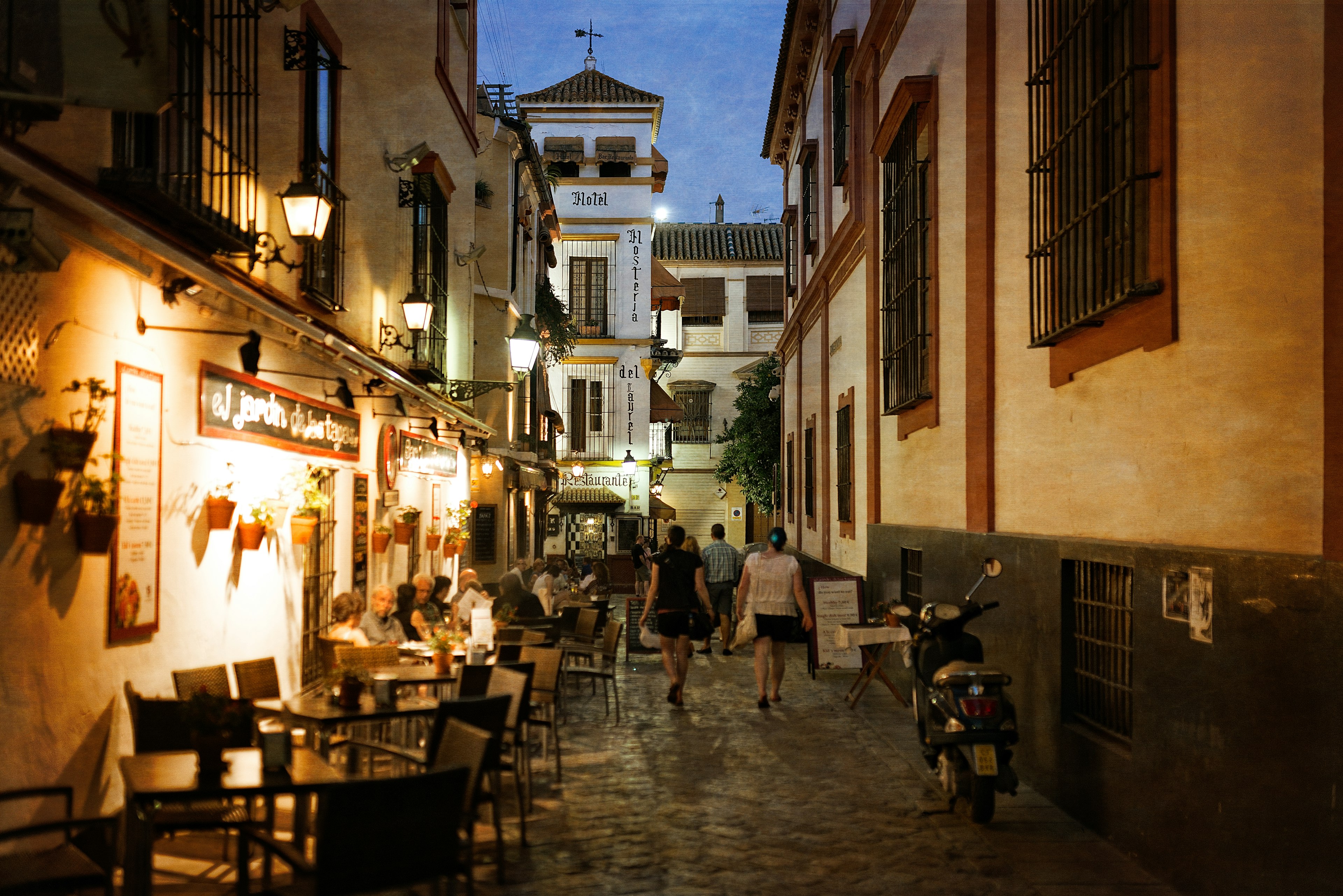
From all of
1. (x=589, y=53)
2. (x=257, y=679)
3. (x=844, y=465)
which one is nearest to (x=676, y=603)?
(x=257, y=679)

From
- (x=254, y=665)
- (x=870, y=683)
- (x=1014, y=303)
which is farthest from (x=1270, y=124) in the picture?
Result: (x=870, y=683)

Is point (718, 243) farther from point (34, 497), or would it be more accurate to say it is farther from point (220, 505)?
point (34, 497)

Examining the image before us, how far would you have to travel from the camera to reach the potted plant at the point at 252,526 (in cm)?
823

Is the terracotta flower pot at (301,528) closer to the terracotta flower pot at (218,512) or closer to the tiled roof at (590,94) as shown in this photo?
the terracotta flower pot at (218,512)

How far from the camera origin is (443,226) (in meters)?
16.9

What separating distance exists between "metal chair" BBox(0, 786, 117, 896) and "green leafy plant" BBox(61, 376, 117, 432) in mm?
1688

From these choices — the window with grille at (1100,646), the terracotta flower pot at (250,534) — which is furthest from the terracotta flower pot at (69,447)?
the window with grille at (1100,646)

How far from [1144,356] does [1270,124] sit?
155 cm

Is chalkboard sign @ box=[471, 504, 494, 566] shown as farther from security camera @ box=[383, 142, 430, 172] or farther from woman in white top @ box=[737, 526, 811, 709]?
woman in white top @ box=[737, 526, 811, 709]

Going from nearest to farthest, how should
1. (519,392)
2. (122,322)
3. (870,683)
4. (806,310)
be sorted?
(122,322), (870,683), (806,310), (519,392)

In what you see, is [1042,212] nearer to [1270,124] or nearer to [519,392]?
[1270,124]

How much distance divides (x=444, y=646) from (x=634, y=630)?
9470 mm

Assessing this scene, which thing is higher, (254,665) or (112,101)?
(112,101)

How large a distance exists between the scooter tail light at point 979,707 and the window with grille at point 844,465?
9.51m
